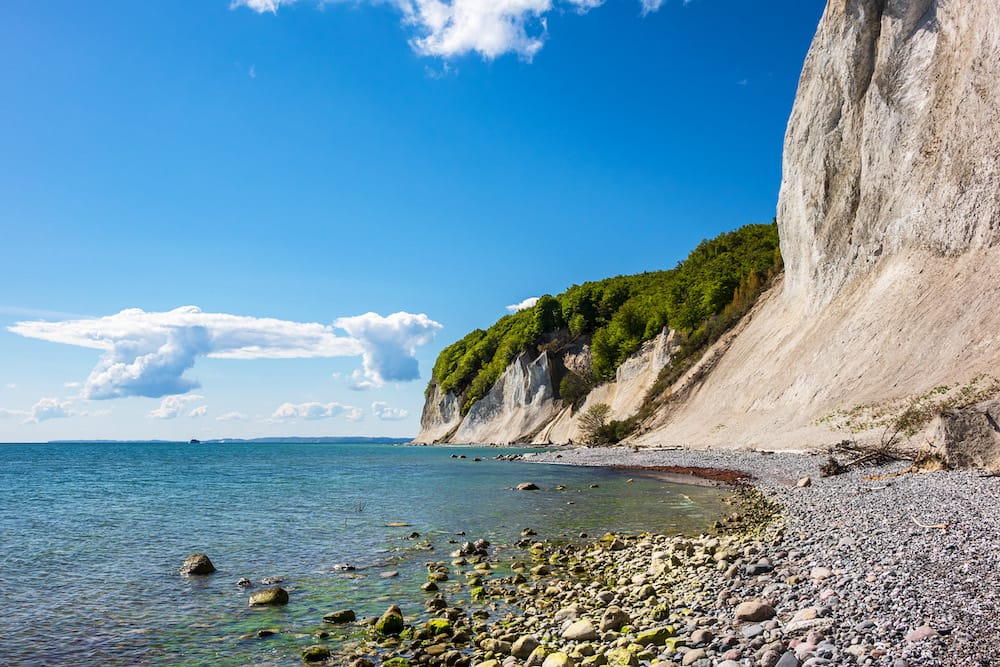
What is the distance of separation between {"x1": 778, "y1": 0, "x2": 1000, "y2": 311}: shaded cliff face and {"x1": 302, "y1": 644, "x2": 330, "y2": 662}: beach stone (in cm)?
3174

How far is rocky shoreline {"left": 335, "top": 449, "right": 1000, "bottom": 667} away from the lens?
235 inches

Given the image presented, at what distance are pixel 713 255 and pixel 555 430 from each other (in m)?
28.0

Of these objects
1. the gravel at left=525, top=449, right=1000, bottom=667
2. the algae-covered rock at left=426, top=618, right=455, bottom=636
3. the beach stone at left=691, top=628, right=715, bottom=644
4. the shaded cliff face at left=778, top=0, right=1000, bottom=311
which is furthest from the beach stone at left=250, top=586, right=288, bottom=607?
the shaded cliff face at left=778, top=0, right=1000, bottom=311

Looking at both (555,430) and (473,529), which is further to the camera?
(555,430)

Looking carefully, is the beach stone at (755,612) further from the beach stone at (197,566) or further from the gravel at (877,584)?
the beach stone at (197,566)

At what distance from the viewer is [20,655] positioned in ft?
28.3

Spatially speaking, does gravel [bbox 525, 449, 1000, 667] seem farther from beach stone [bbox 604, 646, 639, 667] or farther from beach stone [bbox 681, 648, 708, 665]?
beach stone [bbox 604, 646, 639, 667]

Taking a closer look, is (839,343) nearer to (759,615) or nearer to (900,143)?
(900,143)

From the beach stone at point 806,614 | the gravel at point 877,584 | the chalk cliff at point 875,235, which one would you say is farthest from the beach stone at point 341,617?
the chalk cliff at point 875,235

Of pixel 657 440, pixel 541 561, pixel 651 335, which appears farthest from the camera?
pixel 651 335

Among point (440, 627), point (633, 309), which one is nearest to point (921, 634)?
point (440, 627)

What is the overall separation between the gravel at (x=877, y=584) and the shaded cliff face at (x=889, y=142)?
67.7 feet

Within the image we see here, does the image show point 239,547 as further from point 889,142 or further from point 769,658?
point 889,142

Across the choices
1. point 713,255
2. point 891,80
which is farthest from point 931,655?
point 713,255
